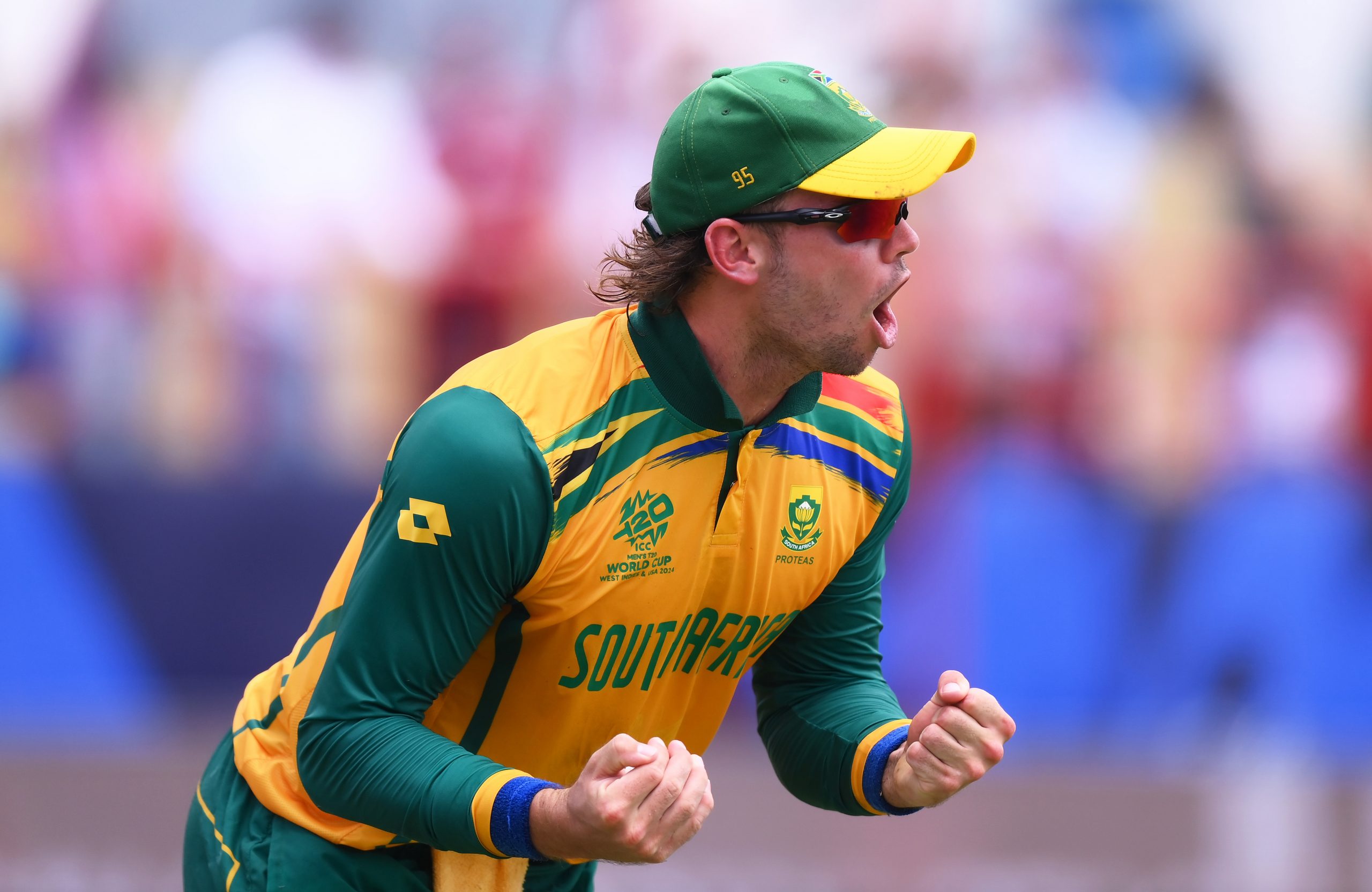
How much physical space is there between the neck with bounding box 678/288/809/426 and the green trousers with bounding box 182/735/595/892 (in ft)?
3.15

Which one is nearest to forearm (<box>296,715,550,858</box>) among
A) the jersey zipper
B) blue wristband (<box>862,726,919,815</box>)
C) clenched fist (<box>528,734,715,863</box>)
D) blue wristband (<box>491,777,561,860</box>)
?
blue wristband (<box>491,777,561,860</box>)

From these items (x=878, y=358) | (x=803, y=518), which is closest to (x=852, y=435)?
(x=803, y=518)

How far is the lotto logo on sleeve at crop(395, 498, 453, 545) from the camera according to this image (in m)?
2.37

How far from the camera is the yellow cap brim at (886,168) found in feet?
8.42

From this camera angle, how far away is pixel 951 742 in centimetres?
253

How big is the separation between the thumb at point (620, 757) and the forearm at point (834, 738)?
29.6 inches

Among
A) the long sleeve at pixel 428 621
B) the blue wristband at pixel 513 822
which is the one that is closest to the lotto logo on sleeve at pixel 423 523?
the long sleeve at pixel 428 621

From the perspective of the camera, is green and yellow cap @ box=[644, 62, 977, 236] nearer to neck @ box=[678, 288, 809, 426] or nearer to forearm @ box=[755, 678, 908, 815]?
neck @ box=[678, 288, 809, 426]

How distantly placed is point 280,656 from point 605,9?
3.26 m

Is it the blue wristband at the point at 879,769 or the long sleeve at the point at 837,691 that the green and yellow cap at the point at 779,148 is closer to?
the long sleeve at the point at 837,691

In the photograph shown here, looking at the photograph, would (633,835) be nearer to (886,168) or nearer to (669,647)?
(669,647)

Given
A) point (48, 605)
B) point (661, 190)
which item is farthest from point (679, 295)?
point (48, 605)

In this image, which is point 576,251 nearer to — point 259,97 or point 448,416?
point 259,97

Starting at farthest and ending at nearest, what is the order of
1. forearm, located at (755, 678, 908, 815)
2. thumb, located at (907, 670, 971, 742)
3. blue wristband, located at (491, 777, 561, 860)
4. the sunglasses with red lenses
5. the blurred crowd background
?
the blurred crowd background
forearm, located at (755, 678, 908, 815)
the sunglasses with red lenses
thumb, located at (907, 670, 971, 742)
blue wristband, located at (491, 777, 561, 860)
